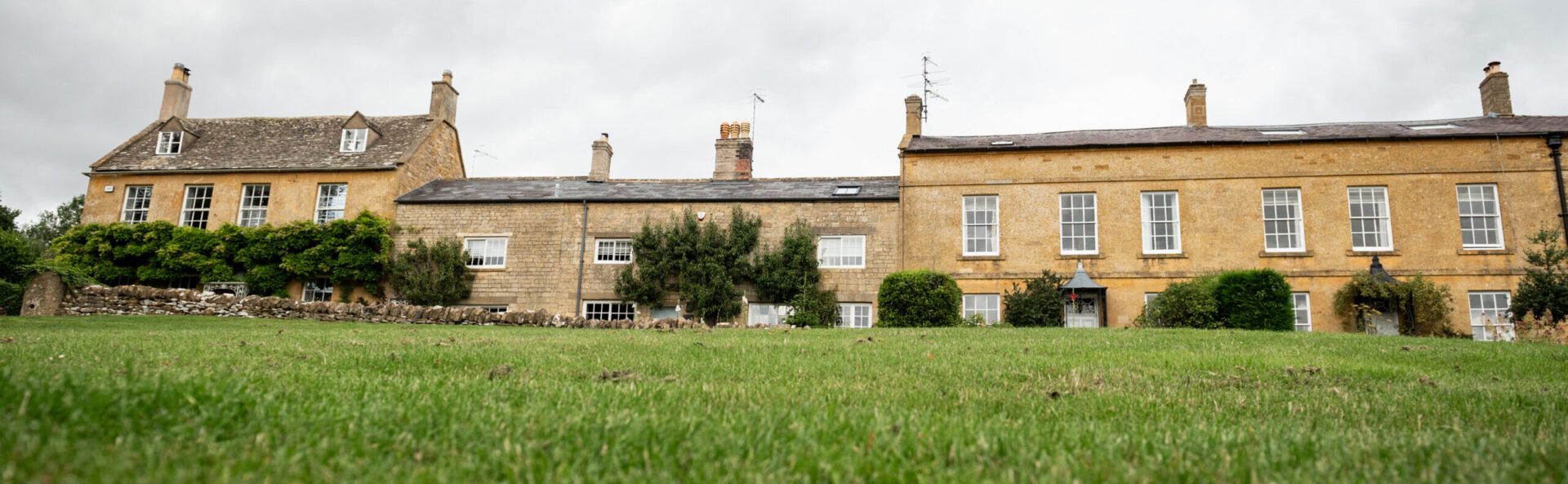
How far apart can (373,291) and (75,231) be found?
10028 mm

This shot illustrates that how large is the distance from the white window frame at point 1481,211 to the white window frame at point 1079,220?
857 centimetres

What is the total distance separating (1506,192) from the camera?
1853 centimetres

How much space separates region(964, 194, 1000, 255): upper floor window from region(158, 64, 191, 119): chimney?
2825cm

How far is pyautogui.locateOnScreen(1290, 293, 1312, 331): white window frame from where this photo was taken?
1833cm

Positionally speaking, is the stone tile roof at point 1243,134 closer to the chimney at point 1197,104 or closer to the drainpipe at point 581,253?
the chimney at point 1197,104

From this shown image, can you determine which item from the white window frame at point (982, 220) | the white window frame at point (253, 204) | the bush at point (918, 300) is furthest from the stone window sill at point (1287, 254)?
the white window frame at point (253, 204)

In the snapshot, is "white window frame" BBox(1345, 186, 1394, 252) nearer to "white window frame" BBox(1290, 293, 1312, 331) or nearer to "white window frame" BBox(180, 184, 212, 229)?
"white window frame" BBox(1290, 293, 1312, 331)

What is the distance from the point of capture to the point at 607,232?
22.0 meters

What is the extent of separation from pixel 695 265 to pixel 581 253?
3607 mm

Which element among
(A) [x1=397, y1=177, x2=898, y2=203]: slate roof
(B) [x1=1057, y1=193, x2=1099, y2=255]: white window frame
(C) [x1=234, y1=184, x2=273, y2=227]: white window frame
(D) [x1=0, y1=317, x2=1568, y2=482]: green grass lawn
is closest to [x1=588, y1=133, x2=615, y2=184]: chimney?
(A) [x1=397, y1=177, x2=898, y2=203]: slate roof

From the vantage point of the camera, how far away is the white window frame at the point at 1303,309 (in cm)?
1833

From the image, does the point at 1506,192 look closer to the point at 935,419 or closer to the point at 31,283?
the point at 935,419

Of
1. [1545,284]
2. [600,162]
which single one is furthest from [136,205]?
[1545,284]

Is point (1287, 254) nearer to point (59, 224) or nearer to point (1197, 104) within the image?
point (1197, 104)
